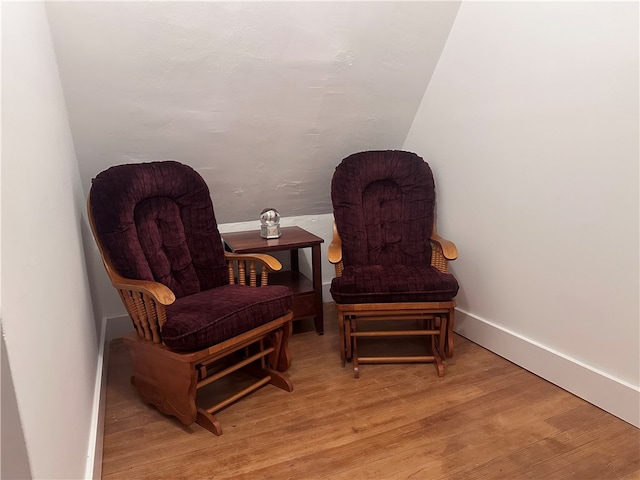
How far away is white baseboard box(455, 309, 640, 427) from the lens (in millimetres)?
1904

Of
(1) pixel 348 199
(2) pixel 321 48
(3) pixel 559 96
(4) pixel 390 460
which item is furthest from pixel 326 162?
(4) pixel 390 460

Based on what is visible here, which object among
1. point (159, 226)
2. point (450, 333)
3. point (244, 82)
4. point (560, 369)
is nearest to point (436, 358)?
point (450, 333)

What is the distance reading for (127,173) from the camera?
7.04 feet

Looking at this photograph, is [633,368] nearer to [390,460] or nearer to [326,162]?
[390,460]

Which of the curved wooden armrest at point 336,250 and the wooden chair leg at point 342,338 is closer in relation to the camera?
the wooden chair leg at point 342,338

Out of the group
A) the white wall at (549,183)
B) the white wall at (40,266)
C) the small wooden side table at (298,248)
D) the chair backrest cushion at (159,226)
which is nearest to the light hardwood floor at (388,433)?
the white wall at (549,183)

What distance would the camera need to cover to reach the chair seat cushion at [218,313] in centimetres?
183

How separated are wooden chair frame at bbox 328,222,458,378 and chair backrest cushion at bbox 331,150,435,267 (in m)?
0.13

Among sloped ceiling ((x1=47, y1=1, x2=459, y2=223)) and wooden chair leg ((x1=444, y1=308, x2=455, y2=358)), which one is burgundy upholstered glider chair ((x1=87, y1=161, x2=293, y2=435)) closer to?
sloped ceiling ((x1=47, y1=1, x2=459, y2=223))

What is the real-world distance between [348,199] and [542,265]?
107 centimetres

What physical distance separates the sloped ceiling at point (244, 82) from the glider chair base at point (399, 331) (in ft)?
3.45

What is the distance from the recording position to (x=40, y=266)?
1.17 meters

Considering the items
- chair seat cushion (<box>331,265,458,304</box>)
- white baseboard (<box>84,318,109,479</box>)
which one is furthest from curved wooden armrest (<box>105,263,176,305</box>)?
chair seat cushion (<box>331,265,458,304</box>)

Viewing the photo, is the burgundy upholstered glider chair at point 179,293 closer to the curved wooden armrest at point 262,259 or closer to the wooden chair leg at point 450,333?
the curved wooden armrest at point 262,259
